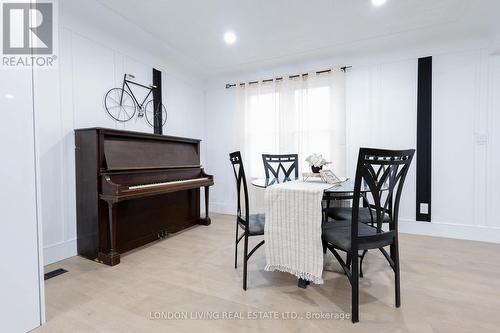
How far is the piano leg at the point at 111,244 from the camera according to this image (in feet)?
7.44

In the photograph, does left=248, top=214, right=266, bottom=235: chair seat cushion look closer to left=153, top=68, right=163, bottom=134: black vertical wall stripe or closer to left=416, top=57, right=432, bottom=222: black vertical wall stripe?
left=153, top=68, right=163, bottom=134: black vertical wall stripe

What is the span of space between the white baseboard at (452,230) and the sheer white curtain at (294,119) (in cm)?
111

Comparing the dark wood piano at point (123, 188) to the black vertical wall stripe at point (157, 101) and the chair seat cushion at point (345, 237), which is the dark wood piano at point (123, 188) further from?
the chair seat cushion at point (345, 237)

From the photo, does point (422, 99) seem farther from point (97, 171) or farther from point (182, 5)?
point (97, 171)

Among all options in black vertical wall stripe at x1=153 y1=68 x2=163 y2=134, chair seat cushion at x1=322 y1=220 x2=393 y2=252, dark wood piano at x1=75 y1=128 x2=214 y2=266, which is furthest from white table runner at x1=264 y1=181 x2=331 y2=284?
black vertical wall stripe at x1=153 y1=68 x2=163 y2=134

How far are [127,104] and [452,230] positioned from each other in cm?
441

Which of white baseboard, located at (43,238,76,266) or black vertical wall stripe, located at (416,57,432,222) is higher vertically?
black vertical wall stripe, located at (416,57,432,222)

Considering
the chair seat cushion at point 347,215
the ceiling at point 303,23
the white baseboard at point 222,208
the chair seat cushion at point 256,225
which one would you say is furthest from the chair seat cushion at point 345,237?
the white baseboard at point 222,208

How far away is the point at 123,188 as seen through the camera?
2.28 meters

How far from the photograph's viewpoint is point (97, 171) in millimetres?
2324

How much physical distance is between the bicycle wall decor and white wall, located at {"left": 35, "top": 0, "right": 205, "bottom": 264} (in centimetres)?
7

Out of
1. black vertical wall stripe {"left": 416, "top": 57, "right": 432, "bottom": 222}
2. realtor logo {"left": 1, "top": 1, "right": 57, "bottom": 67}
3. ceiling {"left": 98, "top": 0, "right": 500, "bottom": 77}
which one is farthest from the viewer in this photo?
black vertical wall stripe {"left": 416, "top": 57, "right": 432, "bottom": 222}

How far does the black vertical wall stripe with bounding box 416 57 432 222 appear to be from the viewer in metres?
3.13

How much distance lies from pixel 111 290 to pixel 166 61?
315cm
